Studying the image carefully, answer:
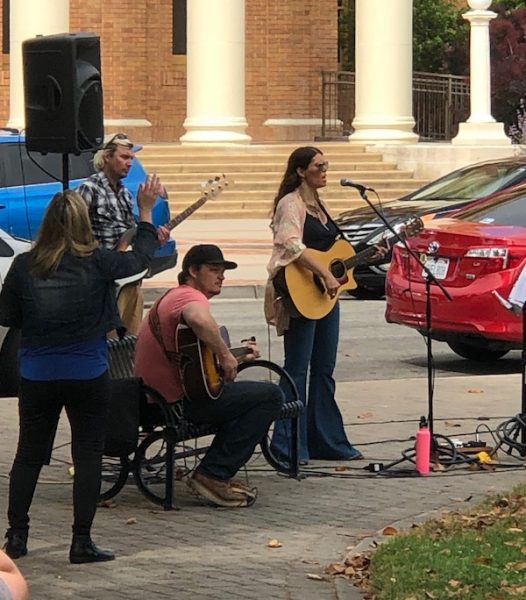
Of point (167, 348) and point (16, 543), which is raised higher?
point (167, 348)

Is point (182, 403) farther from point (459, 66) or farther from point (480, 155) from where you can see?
point (459, 66)

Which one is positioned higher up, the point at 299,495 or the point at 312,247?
the point at 312,247

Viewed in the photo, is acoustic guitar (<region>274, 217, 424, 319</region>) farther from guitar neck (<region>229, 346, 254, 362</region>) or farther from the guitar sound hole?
guitar neck (<region>229, 346, 254, 362</region>)

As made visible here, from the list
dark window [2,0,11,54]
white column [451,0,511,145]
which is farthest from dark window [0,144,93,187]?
dark window [2,0,11,54]

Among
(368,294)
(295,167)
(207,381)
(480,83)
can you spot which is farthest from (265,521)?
(480,83)

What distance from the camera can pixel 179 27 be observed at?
39.3 meters

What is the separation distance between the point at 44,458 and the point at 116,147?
2937 mm

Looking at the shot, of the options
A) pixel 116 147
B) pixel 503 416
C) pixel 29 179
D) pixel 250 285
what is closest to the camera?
pixel 116 147

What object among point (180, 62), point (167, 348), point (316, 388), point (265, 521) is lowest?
point (265, 521)

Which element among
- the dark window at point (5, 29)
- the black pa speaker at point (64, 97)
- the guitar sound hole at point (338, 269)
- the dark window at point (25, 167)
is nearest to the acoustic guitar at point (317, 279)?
the guitar sound hole at point (338, 269)

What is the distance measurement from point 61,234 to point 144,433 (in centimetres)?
185

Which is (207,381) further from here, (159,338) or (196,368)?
(159,338)

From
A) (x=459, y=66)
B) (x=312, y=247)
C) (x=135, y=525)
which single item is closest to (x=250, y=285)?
(x=312, y=247)

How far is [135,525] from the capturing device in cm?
819
